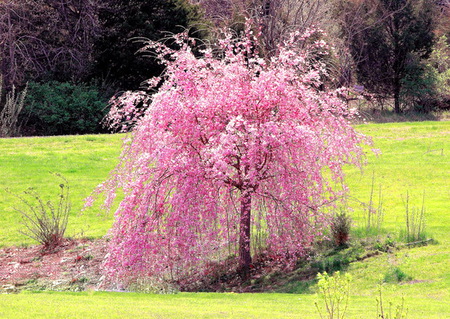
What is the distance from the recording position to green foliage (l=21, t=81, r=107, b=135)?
27.3 m

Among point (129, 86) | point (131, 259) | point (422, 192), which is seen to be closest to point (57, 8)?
point (129, 86)

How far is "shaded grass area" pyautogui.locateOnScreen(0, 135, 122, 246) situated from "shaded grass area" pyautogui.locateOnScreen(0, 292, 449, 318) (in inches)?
201

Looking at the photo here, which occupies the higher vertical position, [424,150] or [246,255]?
[424,150]

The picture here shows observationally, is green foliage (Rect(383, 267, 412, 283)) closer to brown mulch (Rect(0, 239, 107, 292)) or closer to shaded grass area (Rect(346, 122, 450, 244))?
shaded grass area (Rect(346, 122, 450, 244))

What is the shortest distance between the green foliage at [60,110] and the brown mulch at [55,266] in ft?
47.9

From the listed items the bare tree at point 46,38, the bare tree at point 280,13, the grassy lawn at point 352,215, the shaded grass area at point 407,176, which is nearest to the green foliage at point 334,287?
the grassy lawn at point 352,215

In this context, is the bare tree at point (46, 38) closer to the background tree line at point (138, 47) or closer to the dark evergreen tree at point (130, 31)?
the background tree line at point (138, 47)

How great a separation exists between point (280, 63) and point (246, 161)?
222 centimetres

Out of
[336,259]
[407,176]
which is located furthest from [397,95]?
[336,259]

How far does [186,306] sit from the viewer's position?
781 cm

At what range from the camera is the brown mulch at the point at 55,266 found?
1120 cm

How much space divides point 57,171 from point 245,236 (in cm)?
842

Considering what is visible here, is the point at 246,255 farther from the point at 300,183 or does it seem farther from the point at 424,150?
the point at 424,150

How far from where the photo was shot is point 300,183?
36.1ft
